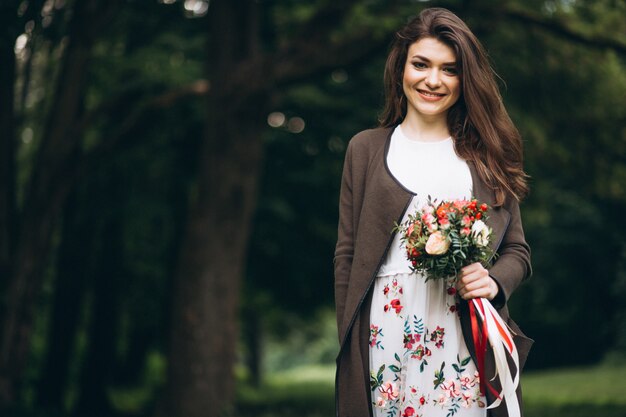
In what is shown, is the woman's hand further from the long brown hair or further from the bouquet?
the long brown hair

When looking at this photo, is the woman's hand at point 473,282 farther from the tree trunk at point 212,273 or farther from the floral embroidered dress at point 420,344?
the tree trunk at point 212,273

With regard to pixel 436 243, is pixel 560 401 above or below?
above

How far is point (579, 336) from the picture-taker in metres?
32.5

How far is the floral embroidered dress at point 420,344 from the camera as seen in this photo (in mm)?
3318

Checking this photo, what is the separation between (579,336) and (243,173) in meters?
23.0

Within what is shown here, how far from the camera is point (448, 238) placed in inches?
124

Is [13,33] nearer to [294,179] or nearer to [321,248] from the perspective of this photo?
[294,179]

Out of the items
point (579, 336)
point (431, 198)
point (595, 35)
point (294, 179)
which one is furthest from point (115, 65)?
point (579, 336)

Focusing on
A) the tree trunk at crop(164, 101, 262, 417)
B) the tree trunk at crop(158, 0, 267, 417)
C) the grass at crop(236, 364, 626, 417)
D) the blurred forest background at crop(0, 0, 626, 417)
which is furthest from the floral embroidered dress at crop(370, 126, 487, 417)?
the grass at crop(236, 364, 626, 417)

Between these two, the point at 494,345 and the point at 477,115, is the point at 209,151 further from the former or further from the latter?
the point at 494,345

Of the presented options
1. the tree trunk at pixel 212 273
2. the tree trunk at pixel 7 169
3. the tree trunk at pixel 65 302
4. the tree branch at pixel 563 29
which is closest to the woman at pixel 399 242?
the tree trunk at pixel 7 169

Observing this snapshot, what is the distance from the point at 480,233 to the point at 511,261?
1.00 ft

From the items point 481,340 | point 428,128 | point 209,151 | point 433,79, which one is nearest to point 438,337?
point 481,340

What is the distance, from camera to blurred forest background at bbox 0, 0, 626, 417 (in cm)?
1075
